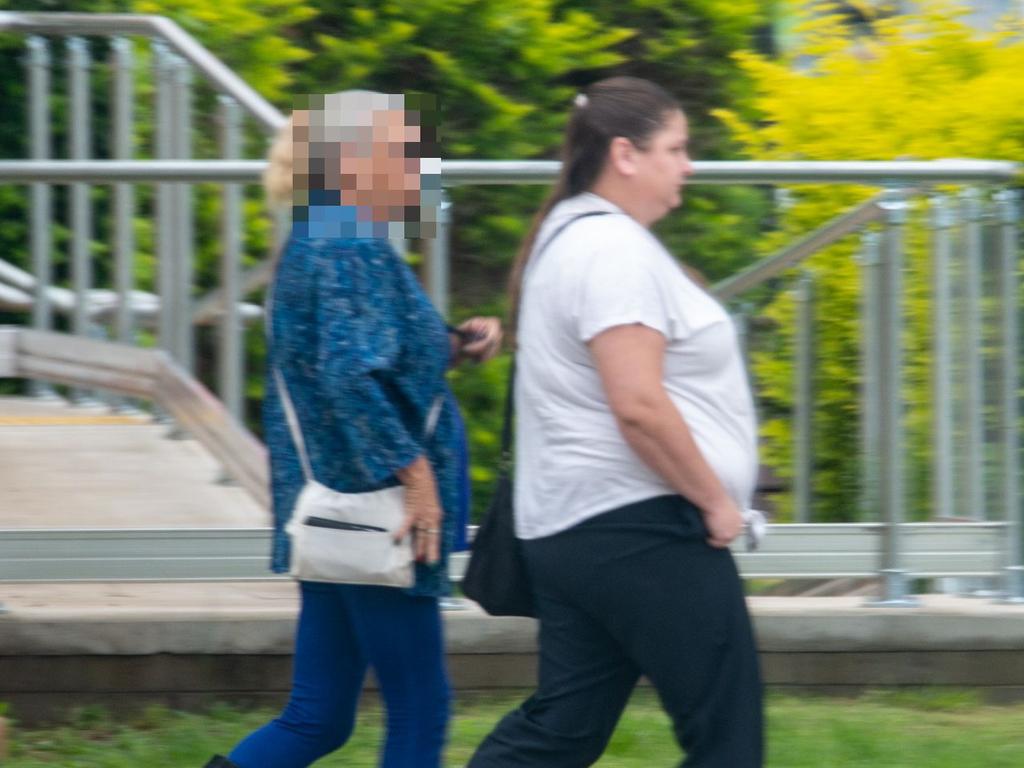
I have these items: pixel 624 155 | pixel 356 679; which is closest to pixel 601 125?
pixel 624 155

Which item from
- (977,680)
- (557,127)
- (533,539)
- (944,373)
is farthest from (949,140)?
(533,539)

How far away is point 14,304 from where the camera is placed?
6020 mm

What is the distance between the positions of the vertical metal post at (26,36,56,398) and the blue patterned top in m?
2.50

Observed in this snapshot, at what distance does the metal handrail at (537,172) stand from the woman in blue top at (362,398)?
1280 mm

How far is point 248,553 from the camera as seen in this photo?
4.59m

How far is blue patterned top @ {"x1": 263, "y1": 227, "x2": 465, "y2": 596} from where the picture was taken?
9.83ft

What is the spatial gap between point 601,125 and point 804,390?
214 centimetres

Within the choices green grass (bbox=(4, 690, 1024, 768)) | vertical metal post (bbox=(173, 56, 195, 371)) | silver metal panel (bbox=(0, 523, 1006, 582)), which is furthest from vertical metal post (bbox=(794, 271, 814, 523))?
vertical metal post (bbox=(173, 56, 195, 371))

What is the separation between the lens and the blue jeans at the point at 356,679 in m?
3.22

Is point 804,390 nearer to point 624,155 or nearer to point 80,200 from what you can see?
point 624,155

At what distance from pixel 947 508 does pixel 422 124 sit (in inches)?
89.3

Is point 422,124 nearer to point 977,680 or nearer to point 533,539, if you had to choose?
point 533,539

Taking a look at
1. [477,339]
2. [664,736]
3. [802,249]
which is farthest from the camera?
[802,249]

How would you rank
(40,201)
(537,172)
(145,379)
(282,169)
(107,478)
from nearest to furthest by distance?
(282,169), (537,172), (107,478), (145,379), (40,201)
